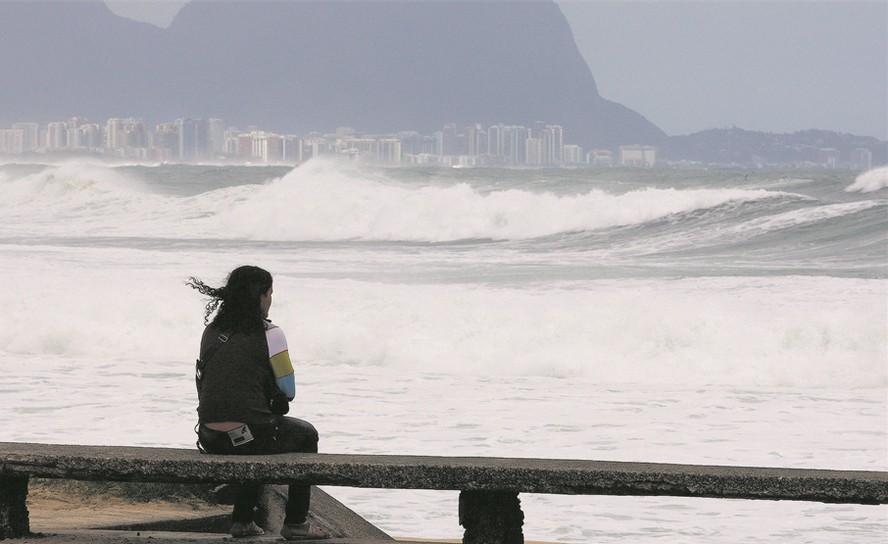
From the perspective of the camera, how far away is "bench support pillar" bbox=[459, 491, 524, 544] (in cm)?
371

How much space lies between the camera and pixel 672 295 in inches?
680

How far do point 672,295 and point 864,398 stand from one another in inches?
242

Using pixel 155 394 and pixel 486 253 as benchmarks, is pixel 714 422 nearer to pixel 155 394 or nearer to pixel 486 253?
pixel 155 394

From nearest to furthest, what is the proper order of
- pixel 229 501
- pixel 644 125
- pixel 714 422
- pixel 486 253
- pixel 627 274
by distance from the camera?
1. pixel 229 501
2. pixel 714 422
3. pixel 627 274
4. pixel 486 253
5. pixel 644 125

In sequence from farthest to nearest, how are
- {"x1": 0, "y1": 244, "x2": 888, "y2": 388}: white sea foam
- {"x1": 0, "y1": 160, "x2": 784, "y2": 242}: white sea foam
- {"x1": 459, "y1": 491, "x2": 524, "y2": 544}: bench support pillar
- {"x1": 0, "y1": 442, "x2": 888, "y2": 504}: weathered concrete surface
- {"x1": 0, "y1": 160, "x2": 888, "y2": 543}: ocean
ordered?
{"x1": 0, "y1": 160, "x2": 784, "y2": 242}: white sea foam → {"x1": 0, "y1": 244, "x2": 888, "y2": 388}: white sea foam → {"x1": 0, "y1": 160, "x2": 888, "y2": 543}: ocean → {"x1": 459, "y1": 491, "x2": 524, "y2": 544}: bench support pillar → {"x1": 0, "y1": 442, "x2": 888, "y2": 504}: weathered concrete surface

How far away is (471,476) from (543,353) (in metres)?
9.89

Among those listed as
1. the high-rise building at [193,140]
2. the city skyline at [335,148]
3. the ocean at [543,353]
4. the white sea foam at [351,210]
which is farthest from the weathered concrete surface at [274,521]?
the high-rise building at [193,140]

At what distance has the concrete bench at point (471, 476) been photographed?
138 inches

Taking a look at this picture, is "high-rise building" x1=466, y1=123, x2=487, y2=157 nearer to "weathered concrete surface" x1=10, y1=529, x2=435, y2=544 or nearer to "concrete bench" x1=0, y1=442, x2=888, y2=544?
"weathered concrete surface" x1=10, y1=529, x2=435, y2=544

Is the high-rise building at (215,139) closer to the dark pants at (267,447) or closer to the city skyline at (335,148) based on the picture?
the city skyline at (335,148)

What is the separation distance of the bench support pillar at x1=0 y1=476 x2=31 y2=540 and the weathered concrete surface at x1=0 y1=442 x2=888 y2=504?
77mm

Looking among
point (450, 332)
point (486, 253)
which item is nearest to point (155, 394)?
point (450, 332)

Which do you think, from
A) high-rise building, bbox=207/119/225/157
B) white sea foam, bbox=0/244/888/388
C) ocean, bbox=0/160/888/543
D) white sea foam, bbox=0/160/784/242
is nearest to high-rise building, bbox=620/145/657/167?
high-rise building, bbox=207/119/225/157

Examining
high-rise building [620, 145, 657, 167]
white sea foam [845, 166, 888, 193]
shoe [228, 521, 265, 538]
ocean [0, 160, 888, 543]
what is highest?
high-rise building [620, 145, 657, 167]
